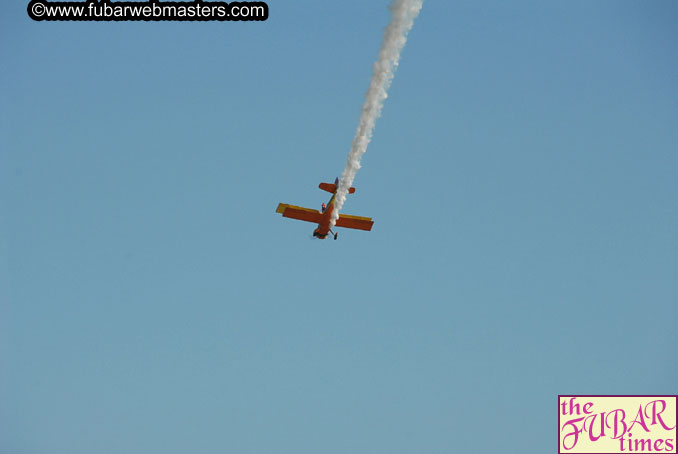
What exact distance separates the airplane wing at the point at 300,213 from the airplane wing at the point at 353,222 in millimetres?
2785

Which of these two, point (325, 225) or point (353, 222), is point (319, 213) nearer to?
point (325, 225)

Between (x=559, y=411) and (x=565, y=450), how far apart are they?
190cm

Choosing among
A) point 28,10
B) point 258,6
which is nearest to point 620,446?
point 258,6

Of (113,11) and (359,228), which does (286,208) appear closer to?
(359,228)

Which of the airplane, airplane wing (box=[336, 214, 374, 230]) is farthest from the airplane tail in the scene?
airplane wing (box=[336, 214, 374, 230])

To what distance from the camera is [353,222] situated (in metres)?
57.2

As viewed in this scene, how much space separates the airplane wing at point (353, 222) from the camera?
57.1 m

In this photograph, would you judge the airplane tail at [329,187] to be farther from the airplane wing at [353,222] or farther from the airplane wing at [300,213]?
the airplane wing at [353,222]

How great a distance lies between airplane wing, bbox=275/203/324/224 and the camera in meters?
54.4

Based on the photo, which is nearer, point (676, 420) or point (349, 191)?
point (676, 420)

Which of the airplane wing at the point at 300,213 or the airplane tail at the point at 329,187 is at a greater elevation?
the airplane tail at the point at 329,187

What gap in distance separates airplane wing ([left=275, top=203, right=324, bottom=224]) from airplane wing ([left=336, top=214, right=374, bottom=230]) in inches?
110

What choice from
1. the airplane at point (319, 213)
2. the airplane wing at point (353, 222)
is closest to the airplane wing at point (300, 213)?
the airplane at point (319, 213)

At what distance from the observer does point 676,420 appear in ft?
154
